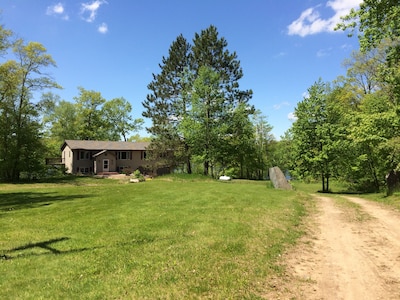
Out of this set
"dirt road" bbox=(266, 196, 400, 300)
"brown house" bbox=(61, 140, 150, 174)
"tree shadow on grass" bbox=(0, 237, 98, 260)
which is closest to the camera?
"dirt road" bbox=(266, 196, 400, 300)

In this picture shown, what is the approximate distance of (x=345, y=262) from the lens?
6.80 meters

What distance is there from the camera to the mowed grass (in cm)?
539

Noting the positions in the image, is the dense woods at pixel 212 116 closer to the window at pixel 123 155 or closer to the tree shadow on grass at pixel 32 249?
the window at pixel 123 155

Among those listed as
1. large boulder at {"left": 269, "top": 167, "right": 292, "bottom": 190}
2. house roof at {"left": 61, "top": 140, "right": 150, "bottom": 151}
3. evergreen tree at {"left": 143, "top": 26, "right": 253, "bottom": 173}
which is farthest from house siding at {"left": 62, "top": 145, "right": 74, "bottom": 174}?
large boulder at {"left": 269, "top": 167, "right": 292, "bottom": 190}

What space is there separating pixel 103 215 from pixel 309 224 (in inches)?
330

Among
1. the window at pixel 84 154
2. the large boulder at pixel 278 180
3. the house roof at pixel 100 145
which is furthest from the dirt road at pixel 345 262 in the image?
the window at pixel 84 154

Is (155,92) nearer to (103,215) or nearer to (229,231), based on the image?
(103,215)

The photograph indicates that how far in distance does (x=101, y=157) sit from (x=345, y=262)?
45.9m

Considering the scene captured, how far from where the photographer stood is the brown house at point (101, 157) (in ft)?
156

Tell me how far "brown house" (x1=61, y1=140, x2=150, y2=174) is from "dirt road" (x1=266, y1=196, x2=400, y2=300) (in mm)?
38949

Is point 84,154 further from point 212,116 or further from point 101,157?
point 212,116

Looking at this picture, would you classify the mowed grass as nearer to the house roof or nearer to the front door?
the front door

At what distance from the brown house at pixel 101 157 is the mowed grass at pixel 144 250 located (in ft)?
116

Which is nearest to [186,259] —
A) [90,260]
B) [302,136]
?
[90,260]
